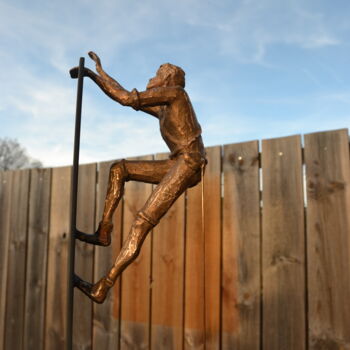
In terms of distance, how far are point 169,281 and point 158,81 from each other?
115 centimetres

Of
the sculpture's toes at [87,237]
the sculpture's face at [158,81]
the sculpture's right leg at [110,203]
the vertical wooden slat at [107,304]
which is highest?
the sculpture's face at [158,81]

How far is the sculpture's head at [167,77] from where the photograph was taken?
1.27 m

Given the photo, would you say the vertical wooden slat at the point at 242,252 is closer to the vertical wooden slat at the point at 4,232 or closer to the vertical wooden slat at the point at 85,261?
the vertical wooden slat at the point at 85,261

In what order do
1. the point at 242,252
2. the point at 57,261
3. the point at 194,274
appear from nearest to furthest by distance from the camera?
the point at 242,252
the point at 194,274
the point at 57,261

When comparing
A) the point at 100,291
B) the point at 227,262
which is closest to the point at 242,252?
the point at 227,262

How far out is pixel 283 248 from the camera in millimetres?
1782

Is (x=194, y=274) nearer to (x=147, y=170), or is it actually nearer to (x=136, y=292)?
(x=136, y=292)

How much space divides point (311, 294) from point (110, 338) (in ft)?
3.82

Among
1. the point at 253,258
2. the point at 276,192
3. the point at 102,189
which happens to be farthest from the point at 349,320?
the point at 102,189

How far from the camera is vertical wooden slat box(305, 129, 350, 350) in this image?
64.5 inches

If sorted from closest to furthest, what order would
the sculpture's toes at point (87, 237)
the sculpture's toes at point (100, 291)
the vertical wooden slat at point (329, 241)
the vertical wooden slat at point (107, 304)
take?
the sculpture's toes at point (100, 291)
the sculpture's toes at point (87, 237)
the vertical wooden slat at point (329, 241)
the vertical wooden slat at point (107, 304)

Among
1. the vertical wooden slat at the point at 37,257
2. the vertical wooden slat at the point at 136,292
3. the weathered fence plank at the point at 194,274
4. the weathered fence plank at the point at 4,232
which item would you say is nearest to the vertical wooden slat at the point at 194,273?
the weathered fence plank at the point at 194,274

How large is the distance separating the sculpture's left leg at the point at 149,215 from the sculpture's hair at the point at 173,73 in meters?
0.26

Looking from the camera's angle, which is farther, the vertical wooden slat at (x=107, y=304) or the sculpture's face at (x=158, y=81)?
the vertical wooden slat at (x=107, y=304)
